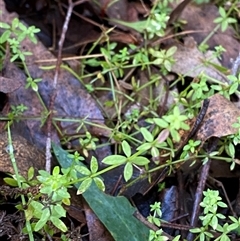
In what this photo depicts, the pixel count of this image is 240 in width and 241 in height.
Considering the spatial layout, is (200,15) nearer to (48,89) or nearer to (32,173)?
(48,89)

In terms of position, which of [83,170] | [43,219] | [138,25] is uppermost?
[138,25]

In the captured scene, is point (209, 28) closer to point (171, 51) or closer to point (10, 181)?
point (171, 51)

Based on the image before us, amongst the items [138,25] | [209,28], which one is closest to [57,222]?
[138,25]

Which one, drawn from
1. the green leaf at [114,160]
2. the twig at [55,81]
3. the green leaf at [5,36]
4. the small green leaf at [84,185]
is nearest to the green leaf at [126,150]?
the green leaf at [114,160]

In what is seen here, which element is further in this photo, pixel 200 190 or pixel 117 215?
pixel 200 190

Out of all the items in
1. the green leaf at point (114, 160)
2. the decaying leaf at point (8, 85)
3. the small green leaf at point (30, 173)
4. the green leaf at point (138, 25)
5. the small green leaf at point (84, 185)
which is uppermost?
the green leaf at point (138, 25)

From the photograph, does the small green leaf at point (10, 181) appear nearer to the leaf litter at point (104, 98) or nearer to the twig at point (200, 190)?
the leaf litter at point (104, 98)

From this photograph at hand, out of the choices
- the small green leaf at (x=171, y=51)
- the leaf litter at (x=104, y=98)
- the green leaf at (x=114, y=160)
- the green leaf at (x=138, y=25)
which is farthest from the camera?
the green leaf at (x=138, y=25)
